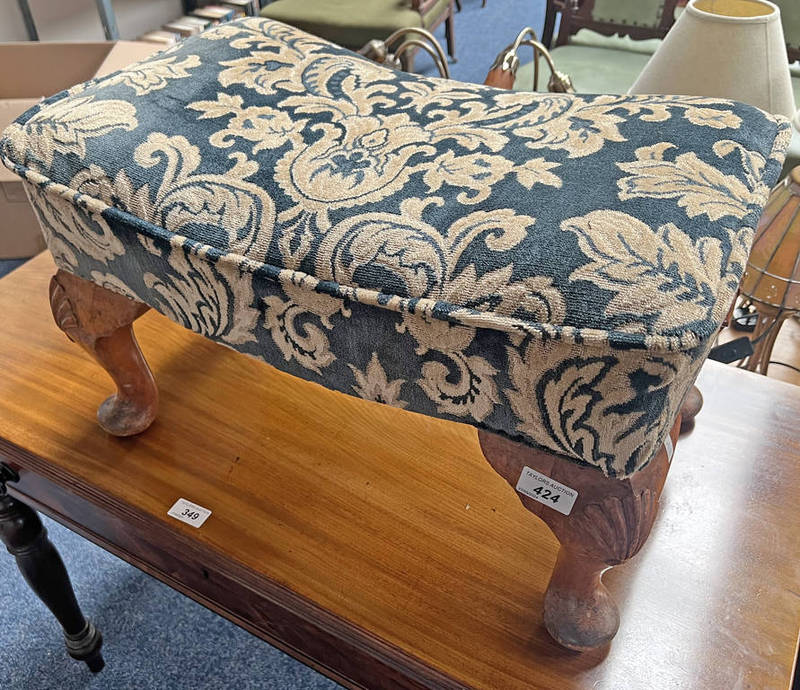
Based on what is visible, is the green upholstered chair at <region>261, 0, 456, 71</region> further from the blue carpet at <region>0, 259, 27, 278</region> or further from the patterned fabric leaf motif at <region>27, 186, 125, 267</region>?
the patterned fabric leaf motif at <region>27, 186, 125, 267</region>

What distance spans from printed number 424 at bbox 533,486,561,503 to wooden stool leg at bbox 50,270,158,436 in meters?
0.34

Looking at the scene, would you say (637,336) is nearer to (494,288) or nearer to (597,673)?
(494,288)

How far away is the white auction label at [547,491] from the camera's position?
43 cm

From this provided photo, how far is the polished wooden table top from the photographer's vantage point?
536 millimetres

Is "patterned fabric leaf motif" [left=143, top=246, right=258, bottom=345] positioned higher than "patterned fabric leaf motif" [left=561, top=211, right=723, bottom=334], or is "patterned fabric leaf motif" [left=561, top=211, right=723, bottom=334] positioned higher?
"patterned fabric leaf motif" [left=561, top=211, right=723, bottom=334]

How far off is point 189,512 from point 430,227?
0.37m

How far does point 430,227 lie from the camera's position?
394 millimetres

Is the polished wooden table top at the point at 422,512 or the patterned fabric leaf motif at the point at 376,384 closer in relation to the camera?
the patterned fabric leaf motif at the point at 376,384

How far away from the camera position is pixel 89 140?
0.46 metres

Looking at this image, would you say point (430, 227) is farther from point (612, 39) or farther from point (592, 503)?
point (612, 39)

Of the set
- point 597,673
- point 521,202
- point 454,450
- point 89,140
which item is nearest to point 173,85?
point 89,140

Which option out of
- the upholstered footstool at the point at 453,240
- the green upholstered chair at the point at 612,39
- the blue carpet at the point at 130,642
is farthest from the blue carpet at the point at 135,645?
the green upholstered chair at the point at 612,39

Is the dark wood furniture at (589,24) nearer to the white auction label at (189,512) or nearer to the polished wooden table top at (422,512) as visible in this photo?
the polished wooden table top at (422,512)

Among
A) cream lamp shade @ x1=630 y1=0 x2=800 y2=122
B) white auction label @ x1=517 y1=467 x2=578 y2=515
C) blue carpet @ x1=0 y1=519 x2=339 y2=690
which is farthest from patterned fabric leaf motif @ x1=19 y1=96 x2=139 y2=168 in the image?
blue carpet @ x1=0 y1=519 x2=339 y2=690
